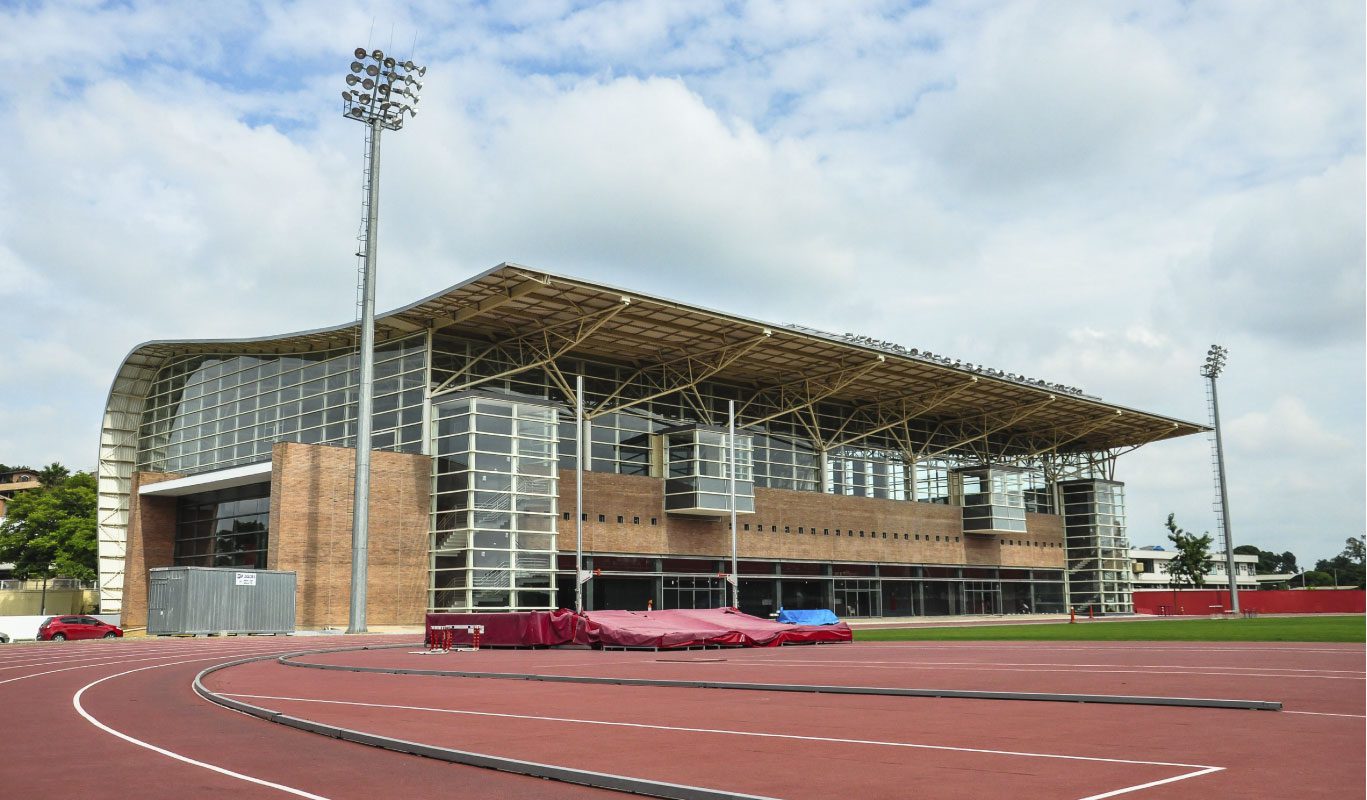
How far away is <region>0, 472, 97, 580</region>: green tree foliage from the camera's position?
258ft

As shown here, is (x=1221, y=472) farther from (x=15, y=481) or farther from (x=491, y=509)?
(x=15, y=481)

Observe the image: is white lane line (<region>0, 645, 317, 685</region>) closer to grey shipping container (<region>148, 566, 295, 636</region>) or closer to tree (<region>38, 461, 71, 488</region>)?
grey shipping container (<region>148, 566, 295, 636</region>)

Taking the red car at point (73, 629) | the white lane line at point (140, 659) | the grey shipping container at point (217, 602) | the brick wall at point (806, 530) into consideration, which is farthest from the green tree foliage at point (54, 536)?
the white lane line at point (140, 659)

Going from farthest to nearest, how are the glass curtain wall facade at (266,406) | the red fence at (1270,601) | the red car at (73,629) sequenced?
the red fence at (1270,601) < the glass curtain wall facade at (266,406) < the red car at (73,629)

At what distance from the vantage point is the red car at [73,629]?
4959 centimetres

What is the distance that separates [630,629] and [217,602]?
24130 millimetres

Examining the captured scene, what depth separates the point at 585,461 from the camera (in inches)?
2373

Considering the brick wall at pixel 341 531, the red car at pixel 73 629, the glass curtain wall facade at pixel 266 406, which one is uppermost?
the glass curtain wall facade at pixel 266 406

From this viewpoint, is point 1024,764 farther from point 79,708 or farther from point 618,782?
point 79,708

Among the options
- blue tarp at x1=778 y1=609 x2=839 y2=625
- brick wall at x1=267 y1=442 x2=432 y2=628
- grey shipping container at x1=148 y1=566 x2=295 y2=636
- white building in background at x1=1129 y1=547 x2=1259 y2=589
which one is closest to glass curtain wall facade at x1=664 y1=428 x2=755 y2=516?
brick wall at x1=267 y1=442 x2=432 y2=628

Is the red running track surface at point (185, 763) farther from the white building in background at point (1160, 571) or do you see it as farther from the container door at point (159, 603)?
the white building in background at point (1160, 571)

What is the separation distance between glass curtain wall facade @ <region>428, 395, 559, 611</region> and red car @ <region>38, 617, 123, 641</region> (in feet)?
48.9

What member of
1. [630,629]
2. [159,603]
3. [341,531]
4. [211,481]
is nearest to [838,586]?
[341,531]

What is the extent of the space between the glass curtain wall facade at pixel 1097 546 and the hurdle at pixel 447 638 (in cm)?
6555
